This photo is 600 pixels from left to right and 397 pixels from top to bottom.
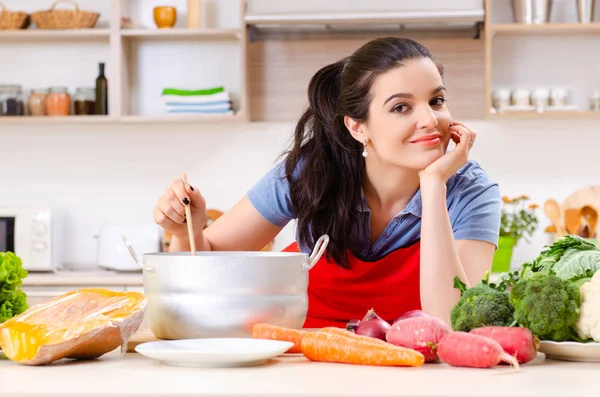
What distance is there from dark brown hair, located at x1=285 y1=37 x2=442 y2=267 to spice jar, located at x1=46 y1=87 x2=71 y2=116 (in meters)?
1.90

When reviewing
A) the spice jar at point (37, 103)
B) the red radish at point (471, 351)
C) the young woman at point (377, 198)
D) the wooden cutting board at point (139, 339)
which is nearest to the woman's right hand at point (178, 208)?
the young woman at point (377, 198)

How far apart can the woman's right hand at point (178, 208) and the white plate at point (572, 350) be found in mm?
687

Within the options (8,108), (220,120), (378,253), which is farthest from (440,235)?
(8,108)

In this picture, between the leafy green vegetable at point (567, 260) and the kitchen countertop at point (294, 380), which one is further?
the leafy green vegetable at point (567, 260)

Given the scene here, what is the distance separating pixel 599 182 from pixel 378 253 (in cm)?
209

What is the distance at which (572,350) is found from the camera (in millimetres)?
1078

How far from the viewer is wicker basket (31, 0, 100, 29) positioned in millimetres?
3684

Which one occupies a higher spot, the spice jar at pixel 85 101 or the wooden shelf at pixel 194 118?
the spice jar at pixel 85 101

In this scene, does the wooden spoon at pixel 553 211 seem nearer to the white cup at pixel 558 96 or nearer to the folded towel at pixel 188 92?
the white cup at pixel 558 96

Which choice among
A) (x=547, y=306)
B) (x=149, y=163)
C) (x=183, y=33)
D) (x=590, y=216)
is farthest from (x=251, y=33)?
(x=547, y=306)

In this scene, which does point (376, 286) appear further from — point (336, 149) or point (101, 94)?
point (101, 94)

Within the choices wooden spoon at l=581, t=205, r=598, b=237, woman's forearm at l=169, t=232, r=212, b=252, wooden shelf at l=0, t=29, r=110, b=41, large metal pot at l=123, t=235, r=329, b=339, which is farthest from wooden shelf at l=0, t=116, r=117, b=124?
large metal pot at l=123, t=235, r=329, b=339

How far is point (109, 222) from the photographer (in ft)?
12.8

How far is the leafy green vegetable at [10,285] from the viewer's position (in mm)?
1243
